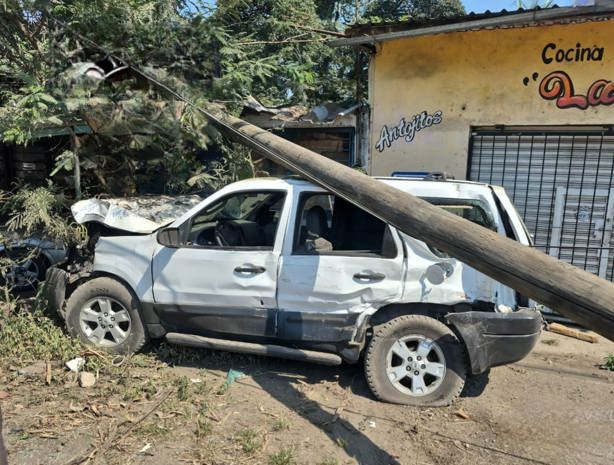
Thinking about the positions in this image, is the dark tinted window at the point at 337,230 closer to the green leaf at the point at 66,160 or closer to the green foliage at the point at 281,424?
the green foliage at the point at 281,424

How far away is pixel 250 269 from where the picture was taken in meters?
4.16

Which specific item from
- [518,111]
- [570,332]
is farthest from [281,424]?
[518,111]

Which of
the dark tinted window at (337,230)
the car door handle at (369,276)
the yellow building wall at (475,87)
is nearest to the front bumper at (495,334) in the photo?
the car door handle at (369,276)

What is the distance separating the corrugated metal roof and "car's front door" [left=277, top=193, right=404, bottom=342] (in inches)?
141

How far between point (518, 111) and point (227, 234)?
466cm

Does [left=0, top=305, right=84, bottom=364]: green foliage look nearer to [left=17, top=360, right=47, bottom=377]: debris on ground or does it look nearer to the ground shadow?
[left=17, top=360, right=47, bottom=377]: debris on ground

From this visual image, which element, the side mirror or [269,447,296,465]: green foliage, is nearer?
[269,447,296,465]: green foliage

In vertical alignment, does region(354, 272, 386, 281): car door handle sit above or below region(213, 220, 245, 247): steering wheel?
below

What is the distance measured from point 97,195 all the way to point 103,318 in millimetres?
1970

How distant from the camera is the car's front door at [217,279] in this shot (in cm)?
416

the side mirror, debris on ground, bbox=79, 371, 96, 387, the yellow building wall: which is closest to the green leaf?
the side mirror

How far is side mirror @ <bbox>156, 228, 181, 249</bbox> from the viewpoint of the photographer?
434 cm

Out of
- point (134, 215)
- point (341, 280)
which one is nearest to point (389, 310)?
point (341, 280)

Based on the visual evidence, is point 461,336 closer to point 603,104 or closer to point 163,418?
point 163,418
